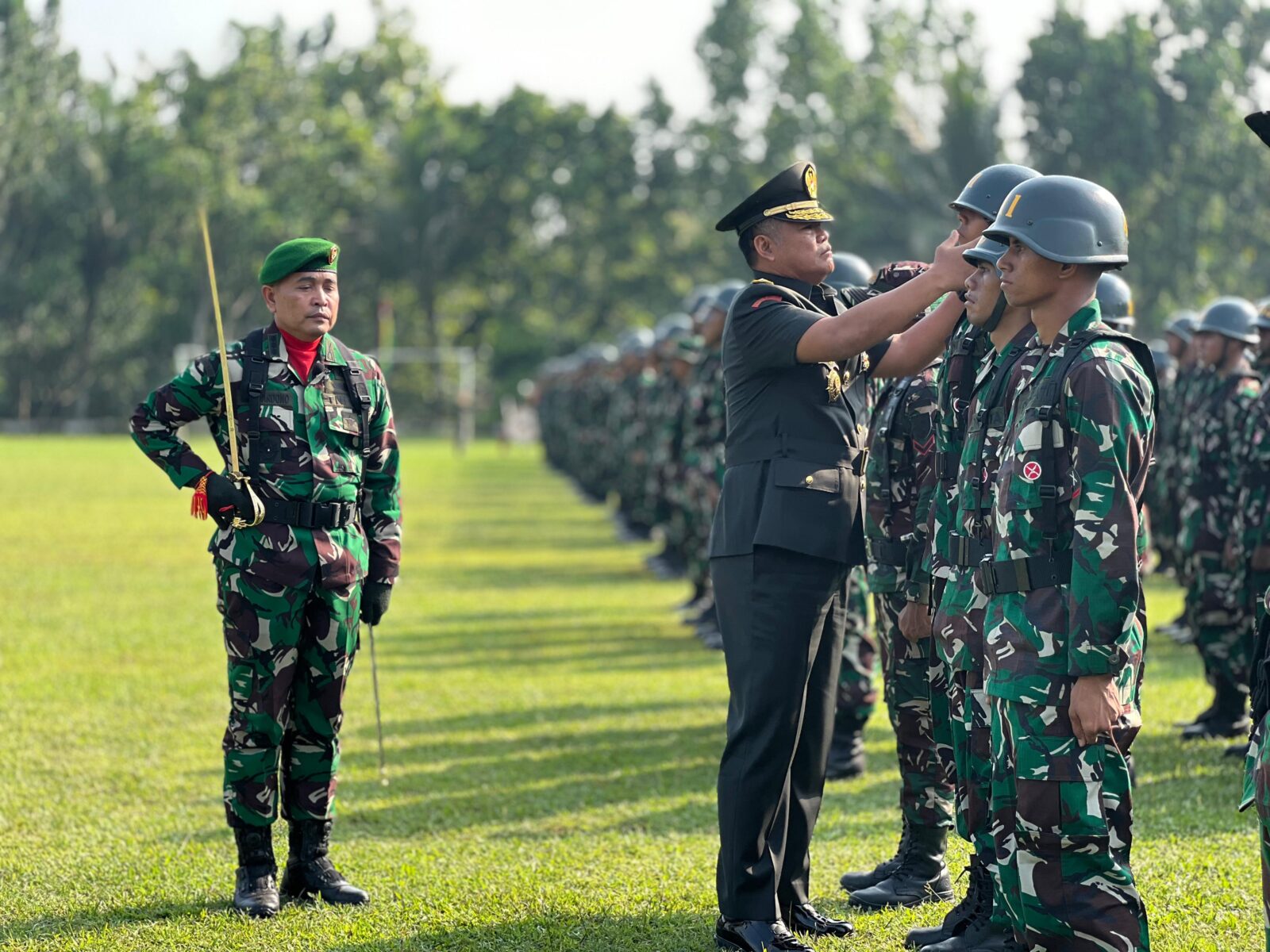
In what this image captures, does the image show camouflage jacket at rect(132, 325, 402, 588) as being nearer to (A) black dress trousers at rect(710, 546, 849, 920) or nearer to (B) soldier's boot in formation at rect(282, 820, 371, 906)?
(B) soldier's boot in formation at rect(282, 820, 371, 906)

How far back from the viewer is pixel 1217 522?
9.74m

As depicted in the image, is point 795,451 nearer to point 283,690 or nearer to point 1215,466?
point 283,690

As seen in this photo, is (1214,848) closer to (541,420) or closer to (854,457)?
(854,457)

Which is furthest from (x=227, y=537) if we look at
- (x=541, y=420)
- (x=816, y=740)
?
(x=541, y=420)

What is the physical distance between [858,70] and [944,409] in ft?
218

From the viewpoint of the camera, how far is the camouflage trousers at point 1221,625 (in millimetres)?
9273

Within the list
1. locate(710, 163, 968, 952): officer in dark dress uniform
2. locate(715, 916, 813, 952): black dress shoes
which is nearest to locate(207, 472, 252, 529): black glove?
locate(710, 163, 968, 952): officer in dark dress uniform

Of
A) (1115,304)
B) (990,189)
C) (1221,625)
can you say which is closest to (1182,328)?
(1221,625)

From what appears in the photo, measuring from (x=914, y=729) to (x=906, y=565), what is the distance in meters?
0.61

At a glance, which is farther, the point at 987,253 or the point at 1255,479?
the point at 1255,479

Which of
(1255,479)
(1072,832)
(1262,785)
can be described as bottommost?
(1072,832)

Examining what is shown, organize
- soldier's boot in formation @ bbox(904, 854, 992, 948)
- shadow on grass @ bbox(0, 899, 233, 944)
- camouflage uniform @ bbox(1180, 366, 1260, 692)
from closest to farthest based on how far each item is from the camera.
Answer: soldier's boot in formation @ bbox(904, 854, 992, 948), shadow on grass @ bbox(0, 899, 233, 944), camouflage uniform @ bbox(1180, 366, 1260, 692)

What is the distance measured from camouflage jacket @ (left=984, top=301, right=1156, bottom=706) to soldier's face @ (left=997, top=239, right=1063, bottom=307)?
11 cm

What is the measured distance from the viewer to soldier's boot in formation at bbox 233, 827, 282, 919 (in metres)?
6.04
